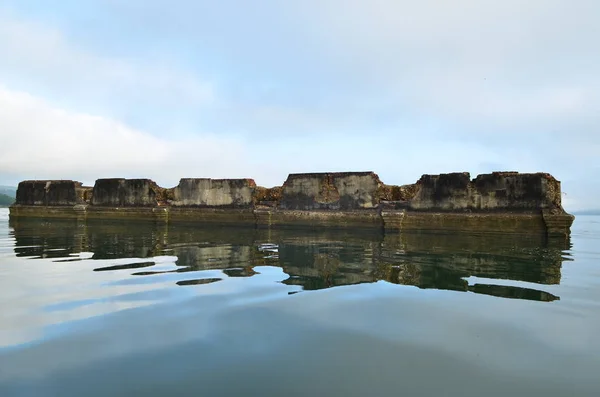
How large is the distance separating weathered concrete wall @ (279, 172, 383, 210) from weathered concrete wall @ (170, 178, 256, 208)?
1149mm

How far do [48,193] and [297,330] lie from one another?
13.4m

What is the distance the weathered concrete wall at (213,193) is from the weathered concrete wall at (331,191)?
1149mm

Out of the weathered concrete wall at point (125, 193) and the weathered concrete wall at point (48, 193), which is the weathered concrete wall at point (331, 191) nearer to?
the weathered concrete wall at point (125, 193)

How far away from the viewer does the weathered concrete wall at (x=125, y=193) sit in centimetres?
1095

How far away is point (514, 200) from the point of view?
26.6 ft

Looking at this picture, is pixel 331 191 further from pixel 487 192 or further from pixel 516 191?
pixel 516 191

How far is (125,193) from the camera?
11.2 metres

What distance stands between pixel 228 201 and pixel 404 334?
8.92m

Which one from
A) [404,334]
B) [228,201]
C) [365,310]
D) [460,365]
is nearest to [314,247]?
[365,310]

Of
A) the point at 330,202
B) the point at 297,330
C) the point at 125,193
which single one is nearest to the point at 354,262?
the point at 297,330

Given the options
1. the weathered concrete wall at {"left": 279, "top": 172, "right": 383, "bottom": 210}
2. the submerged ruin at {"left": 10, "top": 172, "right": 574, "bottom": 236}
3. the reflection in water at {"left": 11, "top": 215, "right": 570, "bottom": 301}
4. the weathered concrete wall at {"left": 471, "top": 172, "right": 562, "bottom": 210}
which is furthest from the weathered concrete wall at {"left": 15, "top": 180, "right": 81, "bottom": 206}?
the weathered concrete wall at {"left": 471, "top": 172, "right": 562, "bottom": 210}

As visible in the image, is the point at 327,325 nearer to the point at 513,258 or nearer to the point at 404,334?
the point at 404,334

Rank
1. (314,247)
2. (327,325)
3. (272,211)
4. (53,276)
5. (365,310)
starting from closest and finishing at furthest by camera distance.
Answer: (327,325), (365,310), (53,276), (314,247), (272,211)

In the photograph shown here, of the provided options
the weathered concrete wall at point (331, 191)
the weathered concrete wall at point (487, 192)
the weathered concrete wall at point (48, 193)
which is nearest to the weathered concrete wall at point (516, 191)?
the weathered concrete wall at point (487, 192)
